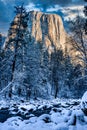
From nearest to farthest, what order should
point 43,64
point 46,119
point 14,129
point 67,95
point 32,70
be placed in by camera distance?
1. point 14,129
2. point 46,119
3. point 32,70
4. point 43,64
5. point 67,95

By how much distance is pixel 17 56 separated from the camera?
3497cm

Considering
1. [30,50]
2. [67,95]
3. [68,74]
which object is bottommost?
[67,95]

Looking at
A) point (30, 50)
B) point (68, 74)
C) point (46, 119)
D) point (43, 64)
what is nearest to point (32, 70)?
point (30, 50)

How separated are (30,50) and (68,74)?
16499mm

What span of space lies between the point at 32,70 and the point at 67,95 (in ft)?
64.4

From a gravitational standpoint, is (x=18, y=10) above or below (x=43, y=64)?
above

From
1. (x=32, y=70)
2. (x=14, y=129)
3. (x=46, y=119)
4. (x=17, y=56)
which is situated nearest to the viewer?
(x=14, y=129)

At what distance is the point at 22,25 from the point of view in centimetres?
3581

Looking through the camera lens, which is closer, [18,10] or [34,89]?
[18,10]

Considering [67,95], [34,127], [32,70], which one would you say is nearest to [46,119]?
[34,127]

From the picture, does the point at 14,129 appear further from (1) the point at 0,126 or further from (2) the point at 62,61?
(2) the point at 62,61

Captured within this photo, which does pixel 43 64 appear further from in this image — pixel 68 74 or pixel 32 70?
pixel 32 70

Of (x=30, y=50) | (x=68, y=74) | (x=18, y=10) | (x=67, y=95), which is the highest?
(x=18, y=10)

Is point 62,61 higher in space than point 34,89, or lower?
higher
